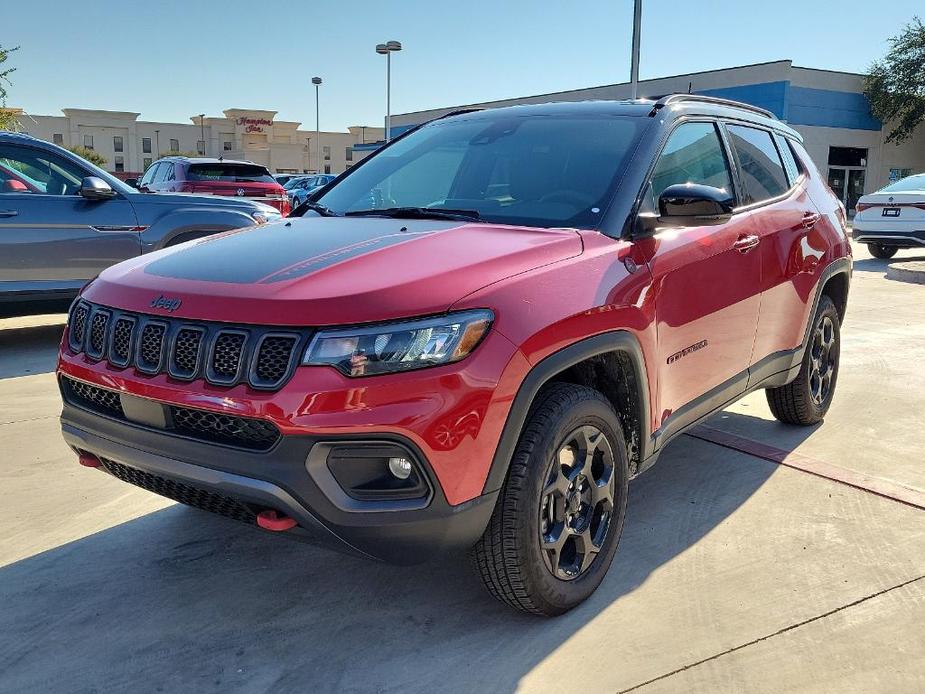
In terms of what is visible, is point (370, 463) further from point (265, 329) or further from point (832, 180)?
point (832, 180)

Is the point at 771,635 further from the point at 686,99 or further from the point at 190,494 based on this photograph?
the point at 686,99

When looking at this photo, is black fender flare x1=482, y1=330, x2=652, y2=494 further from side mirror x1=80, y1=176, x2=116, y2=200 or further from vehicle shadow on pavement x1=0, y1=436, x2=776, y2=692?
side mirror x1=80, y1=176, x2=116, y2=200

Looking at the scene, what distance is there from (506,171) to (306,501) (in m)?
1.83

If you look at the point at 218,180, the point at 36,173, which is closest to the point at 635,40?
the point at 218,180

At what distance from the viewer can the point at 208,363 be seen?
2.41m

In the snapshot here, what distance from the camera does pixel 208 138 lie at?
298 feet

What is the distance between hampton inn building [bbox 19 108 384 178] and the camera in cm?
8538

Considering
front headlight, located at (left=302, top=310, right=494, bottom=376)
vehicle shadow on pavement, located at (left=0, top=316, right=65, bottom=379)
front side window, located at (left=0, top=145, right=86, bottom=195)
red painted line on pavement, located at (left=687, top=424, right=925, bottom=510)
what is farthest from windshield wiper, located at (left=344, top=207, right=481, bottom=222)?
front side window, located at (left=0, top=145, right=86, bottom=195)

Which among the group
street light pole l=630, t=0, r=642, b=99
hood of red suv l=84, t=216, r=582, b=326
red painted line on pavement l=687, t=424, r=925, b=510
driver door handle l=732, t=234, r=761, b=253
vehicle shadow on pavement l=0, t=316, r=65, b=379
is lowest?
vehicle shadow on pavement l=0, t=316, r=65, b=379

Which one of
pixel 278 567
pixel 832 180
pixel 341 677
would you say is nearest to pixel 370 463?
pixel 341 677

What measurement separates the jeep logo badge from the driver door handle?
229cm

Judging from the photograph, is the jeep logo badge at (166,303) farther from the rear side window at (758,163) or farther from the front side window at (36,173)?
the front side window at (36,173)

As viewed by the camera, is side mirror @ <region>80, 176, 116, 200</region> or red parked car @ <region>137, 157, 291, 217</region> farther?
red parked car @ <region>137, 157, 291, 217</region>

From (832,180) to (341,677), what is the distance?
3835 centimetres
